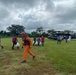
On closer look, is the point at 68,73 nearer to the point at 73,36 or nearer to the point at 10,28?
the point at 73,36

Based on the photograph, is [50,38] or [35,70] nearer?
[35,70]

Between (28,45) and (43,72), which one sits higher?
(28,45)

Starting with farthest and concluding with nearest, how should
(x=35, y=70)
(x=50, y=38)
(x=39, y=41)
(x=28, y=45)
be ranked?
1. (x=50, y=38)
2. (x=39, y=41)
3. (x=28, y=45)
4. (x=35, y=70)

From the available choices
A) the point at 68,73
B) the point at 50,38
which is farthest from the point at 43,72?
the point at 50,38

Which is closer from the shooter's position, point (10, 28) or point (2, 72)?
point (2, 72)

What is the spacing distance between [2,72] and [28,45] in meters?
3.52

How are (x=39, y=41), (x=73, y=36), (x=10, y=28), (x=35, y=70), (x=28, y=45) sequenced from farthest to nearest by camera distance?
(x=10, y=28)
(x=73, y=36)
(x=39, y=41)
(x=28, y=45)
(x=35, y=70)

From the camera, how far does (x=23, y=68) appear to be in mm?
9992

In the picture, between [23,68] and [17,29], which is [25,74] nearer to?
[23,68]

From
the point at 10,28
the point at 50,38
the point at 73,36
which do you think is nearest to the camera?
the point at 50,38

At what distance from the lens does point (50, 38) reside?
55.7 meters

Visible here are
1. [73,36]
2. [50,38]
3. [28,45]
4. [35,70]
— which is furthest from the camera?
[73,36]

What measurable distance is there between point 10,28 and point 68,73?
416 ft

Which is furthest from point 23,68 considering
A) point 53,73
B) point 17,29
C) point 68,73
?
point 17,29
